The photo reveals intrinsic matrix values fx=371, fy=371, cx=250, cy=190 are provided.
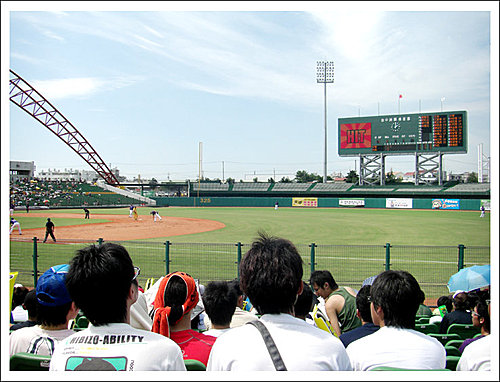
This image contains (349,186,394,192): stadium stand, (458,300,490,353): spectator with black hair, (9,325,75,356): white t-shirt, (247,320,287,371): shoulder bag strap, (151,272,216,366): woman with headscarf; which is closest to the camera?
(247,320,287,371): shoulder bag strap

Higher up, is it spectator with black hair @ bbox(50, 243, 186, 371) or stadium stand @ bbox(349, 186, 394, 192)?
stadium stand @ bbox(349, 186, 394, 192)

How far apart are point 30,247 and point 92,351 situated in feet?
61.0

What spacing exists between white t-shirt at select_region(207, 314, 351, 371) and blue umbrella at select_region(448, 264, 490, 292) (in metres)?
5.70

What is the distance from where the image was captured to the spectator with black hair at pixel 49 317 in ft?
9.12

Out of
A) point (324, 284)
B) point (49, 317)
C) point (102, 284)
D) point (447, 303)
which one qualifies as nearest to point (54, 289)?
point (49, 317)

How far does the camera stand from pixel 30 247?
17703mm

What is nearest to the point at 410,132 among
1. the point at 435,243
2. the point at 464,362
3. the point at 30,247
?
the point at 435,243

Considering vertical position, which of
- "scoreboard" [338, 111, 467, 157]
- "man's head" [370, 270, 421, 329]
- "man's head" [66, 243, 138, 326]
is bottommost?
"man's head" [370, 270, 421, 329]

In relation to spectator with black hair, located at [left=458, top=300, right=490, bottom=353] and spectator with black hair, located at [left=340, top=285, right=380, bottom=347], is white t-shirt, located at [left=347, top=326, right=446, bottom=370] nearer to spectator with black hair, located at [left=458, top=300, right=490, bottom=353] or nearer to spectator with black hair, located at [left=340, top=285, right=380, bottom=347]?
spectator with black hair, located at [left=340, top=285, right=380, bottom=347]

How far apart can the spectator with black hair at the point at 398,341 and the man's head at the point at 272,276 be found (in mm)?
752

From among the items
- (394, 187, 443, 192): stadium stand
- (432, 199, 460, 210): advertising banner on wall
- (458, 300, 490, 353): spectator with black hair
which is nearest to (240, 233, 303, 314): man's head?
(458, 300, 490, 353): spectator with black hair

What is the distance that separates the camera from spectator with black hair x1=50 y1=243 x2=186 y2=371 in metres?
1.86

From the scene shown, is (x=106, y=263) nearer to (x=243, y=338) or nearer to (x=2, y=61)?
(x=243, y=338)

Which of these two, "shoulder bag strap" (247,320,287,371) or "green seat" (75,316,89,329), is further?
"green seat" (75,316,89,329)
